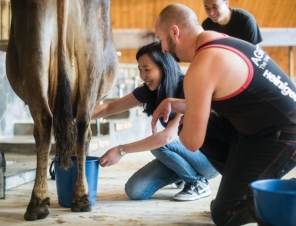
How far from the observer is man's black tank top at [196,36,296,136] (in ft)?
5.73

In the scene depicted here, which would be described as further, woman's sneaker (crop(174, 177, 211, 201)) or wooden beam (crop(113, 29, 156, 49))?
wooden beam (crop(113, 29, 156, 49))

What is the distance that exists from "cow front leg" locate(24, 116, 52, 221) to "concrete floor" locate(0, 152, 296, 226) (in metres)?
0.04

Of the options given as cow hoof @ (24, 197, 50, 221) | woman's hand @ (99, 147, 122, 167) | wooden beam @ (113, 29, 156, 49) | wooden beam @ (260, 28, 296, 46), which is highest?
wooden beam @ (260, 28, 296, 46)

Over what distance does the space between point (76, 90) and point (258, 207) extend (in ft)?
4.06

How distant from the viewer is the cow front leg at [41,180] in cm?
215

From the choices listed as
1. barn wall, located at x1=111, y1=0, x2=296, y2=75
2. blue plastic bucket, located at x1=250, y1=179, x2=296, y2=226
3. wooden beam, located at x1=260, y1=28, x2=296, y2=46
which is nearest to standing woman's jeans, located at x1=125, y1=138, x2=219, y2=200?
blue plastic bucket, located at x1=250, y1=179, x2=296, y2=226

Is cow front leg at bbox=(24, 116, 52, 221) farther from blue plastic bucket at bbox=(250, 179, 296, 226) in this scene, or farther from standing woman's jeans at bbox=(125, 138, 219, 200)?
blue plastic bucket at bbox=(250, 179, 296, 226)

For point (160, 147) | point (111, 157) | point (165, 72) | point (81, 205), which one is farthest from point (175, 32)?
point (81, 205)

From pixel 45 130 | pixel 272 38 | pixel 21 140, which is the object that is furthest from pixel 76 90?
pixel 272 38

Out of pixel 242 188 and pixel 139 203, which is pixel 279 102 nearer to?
pixel 242 188

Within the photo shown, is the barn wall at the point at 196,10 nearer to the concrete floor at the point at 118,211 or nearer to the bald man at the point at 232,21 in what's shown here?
the bald man at the point at 232,21

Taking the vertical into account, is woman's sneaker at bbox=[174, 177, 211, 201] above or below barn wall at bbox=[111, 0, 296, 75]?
below

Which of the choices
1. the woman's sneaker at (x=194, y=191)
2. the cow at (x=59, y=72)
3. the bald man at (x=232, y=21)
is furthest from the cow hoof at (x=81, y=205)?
the bald man at (x=232, y=21)

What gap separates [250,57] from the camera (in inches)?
69.1
